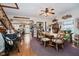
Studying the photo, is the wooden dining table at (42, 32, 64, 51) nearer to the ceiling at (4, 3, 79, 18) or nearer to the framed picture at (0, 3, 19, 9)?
the ceiling at (4, 3, 79, 18)

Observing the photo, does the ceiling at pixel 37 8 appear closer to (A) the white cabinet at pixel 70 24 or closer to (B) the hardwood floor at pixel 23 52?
(A) the white cabinet at pixel 70 24

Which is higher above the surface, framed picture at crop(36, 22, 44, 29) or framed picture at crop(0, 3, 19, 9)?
framed picture at crop(0, 3, 19, 9)

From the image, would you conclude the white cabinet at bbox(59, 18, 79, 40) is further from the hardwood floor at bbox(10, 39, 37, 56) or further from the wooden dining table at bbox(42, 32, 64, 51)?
the hardwood floor at bbox(10, 39, 37, 56)

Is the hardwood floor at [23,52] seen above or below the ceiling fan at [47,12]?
below

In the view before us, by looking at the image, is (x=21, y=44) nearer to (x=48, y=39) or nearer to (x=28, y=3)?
(x=48, y=39)

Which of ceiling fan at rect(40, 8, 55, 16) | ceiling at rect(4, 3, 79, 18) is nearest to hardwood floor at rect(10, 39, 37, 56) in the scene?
ceiling at rect(4, 3, 79, 18)

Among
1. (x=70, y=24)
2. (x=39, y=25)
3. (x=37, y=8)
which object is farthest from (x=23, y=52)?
(x=70, y=24)

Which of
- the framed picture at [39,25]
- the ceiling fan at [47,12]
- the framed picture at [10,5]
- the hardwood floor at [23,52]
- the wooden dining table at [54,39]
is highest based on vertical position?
the framed picture at [10,5]

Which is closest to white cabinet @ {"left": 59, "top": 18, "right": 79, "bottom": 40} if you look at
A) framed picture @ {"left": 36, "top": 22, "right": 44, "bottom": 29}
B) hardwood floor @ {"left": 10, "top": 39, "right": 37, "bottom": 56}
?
framed picture @ {"left": 36, "top": 22, "right": 44, "bottom": 29}

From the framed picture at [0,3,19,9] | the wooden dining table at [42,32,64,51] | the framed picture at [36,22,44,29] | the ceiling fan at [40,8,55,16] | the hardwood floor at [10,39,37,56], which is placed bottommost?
the hardwood floor at [10,39,37,56]

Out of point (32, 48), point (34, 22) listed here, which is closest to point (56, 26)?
point (34, 22)

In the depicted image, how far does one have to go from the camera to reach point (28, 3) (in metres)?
2.60

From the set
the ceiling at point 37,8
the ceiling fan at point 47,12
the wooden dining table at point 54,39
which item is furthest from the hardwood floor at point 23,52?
the ceiling fan at point 47,12

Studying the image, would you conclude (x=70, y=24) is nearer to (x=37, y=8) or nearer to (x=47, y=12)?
(x=47, y=12)
